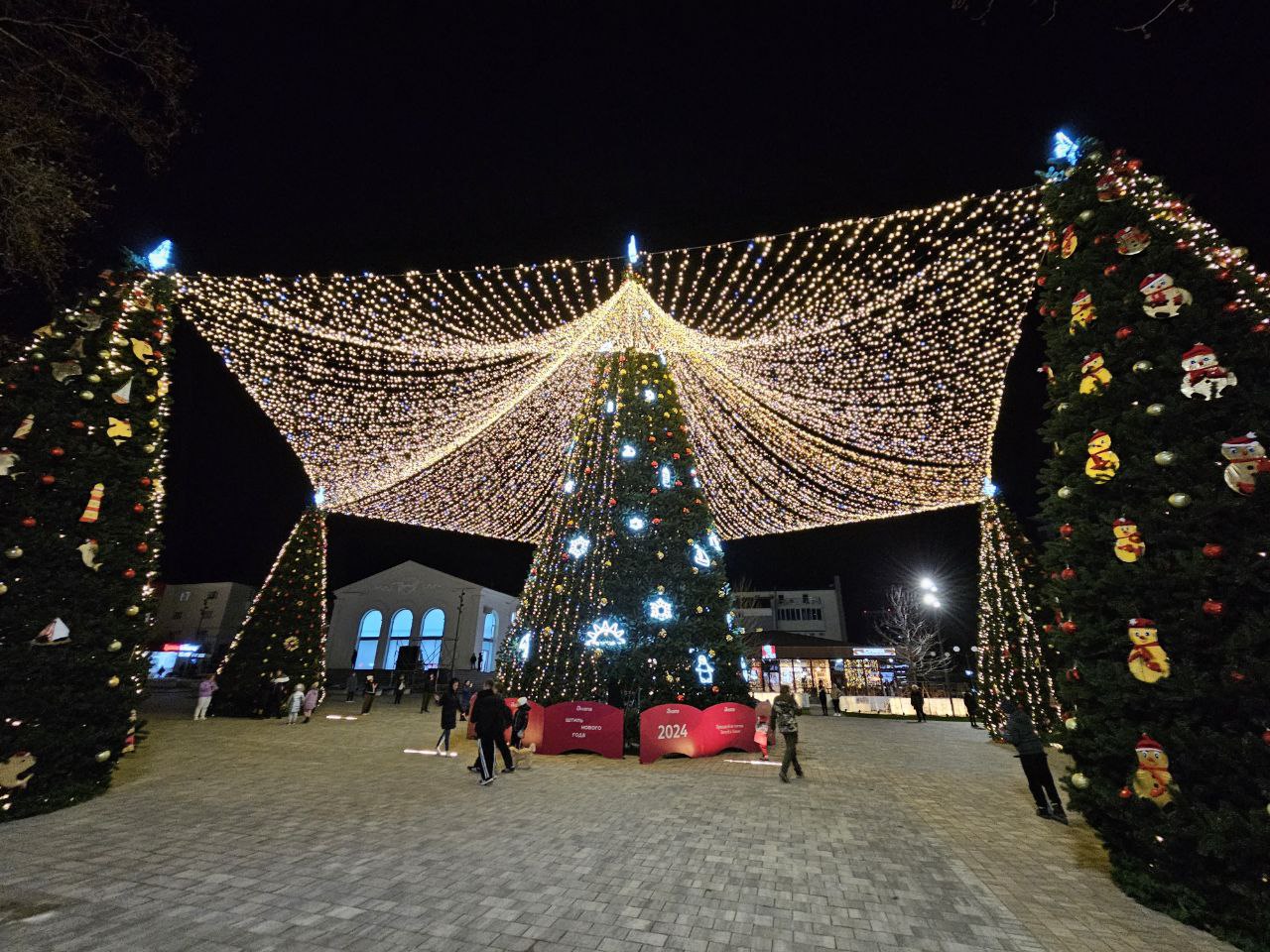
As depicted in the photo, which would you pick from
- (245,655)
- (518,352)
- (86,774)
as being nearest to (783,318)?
(518,352)

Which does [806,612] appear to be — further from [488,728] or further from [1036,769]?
[488,728]

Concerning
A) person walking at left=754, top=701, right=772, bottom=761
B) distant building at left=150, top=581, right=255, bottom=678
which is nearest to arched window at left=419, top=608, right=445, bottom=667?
distant building at left=150, top=581, right=255, bottom=678

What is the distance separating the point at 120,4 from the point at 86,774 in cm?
785

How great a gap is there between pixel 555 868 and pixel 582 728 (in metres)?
5.88

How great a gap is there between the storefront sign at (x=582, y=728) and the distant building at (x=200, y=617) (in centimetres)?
5021

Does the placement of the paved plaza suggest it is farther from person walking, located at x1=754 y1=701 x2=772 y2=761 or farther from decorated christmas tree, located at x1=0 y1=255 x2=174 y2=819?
person walking, located at x1=754 y1=701 x2=772 y2=761

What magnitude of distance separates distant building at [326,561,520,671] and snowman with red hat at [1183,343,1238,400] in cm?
3751

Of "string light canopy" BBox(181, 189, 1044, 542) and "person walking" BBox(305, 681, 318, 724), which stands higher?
"string light canopy" BBox(181, 189, 1044, 542)

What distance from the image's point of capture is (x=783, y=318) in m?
9.68

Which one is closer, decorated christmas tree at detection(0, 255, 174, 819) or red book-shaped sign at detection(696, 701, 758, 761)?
decorated christmas tree at detection(0, 255, 174, 819)

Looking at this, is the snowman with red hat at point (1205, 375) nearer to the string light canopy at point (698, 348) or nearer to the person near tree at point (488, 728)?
the string light canopy at point (698, 348)

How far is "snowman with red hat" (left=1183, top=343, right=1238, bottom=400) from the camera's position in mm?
4137

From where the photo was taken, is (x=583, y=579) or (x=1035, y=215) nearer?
(x=1035, y=215)

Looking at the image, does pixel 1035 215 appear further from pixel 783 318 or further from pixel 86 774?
pixel 86 774
